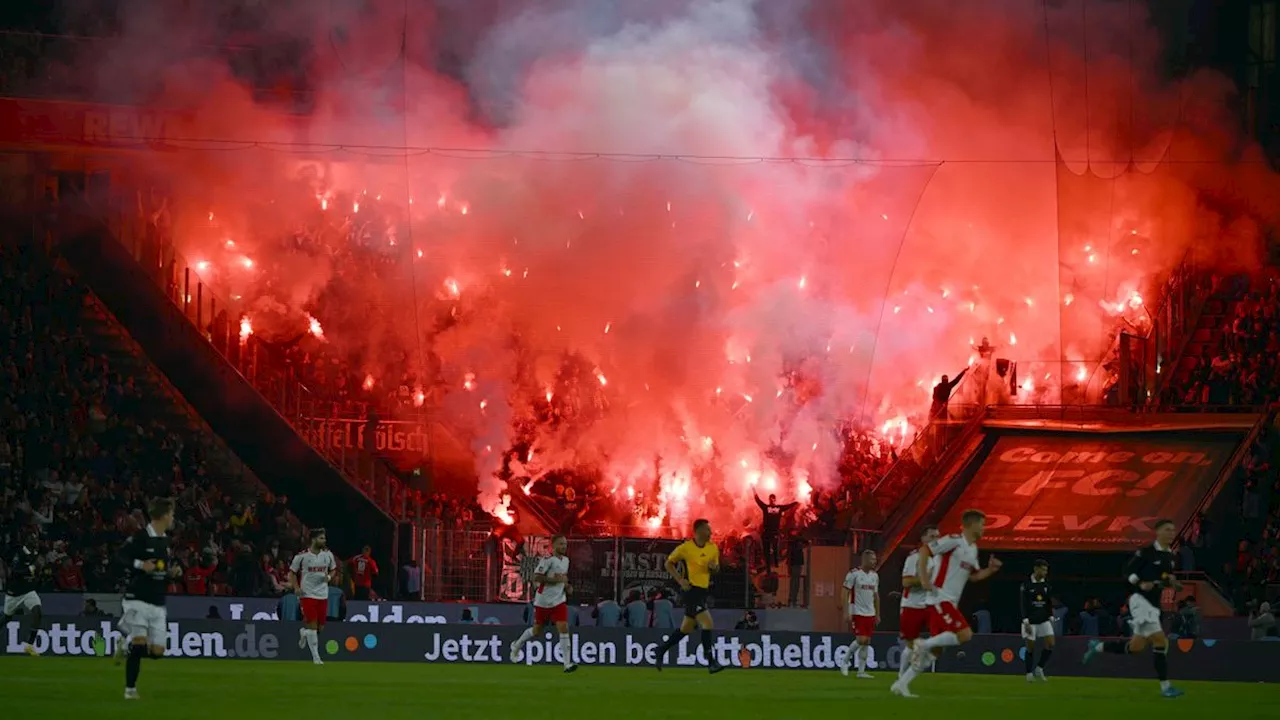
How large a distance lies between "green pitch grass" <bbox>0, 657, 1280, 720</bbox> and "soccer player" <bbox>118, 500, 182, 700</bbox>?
0.65m

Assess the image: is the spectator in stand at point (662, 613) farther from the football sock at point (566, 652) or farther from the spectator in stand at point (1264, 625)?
the spectator in stand at point (1264, 625)

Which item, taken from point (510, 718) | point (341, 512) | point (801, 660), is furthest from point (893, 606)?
point (510, 718)

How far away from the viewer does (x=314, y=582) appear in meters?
29.4

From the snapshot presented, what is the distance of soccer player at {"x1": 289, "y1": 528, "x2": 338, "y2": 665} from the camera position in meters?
29.2

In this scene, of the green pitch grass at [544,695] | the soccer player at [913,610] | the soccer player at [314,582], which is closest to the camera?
the green pitch grass at [544,695]

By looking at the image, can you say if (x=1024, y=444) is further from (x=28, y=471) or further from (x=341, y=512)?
(x=28, y=471)

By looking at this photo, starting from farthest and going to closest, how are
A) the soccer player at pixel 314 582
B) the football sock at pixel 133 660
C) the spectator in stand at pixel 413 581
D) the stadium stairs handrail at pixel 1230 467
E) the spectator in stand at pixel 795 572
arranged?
the stadium stairs handrail at pixel 1230 467 < the spectator in stand at pixel 795 572 < the spectator in stand at pixel 413 581 < the soccer player at pixel 314 582 < the football sock at pixel 133 660

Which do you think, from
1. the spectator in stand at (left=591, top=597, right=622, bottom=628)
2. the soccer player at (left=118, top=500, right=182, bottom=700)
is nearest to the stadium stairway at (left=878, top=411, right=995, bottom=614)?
the spectator in stand at (left=591, top=597, right=622, bottom=628)

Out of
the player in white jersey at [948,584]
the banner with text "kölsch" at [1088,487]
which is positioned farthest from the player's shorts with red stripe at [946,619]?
the banner with text "kölsch" at [1088,487]

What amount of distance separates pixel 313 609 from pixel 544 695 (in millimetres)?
9703

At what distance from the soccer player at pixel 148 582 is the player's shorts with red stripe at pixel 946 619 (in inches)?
324

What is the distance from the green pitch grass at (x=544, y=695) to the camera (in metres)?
17.8

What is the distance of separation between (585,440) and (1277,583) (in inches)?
648

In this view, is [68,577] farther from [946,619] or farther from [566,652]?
[946,619]
